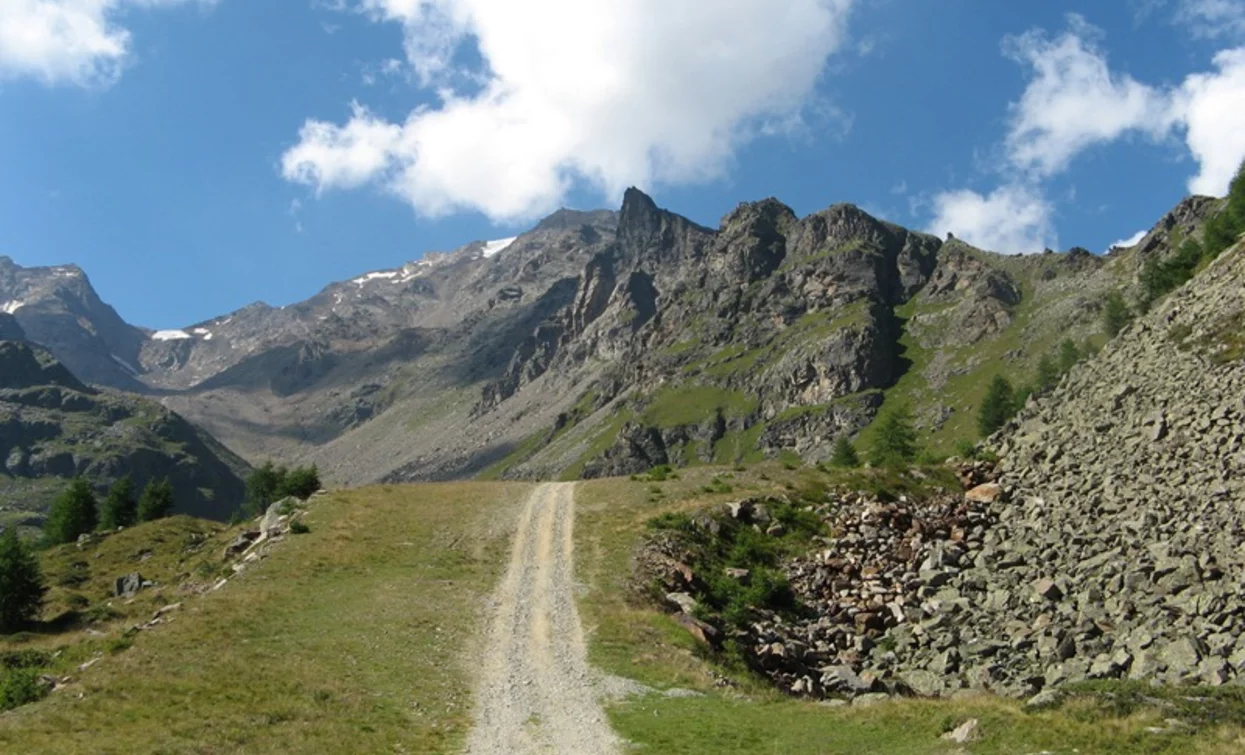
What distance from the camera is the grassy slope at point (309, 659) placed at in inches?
902

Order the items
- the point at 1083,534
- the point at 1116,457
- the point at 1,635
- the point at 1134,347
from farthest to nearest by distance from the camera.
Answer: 1. the point at 1134,347
2. the point at 1,635
3. the point at 1116,457
4. the point at 1083,534

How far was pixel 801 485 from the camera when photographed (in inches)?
2186

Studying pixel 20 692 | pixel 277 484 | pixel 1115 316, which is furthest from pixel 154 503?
pixel 1115 316

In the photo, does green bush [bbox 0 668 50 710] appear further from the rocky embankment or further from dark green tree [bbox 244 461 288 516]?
dark green tree [bbox 244 461 288 516]

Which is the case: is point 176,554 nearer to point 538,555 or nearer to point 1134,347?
point 538,555

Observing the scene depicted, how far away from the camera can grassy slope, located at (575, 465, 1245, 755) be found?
59.8ft

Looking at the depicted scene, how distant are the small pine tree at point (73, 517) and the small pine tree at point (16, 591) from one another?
44373mm

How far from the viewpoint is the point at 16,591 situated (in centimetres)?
5325

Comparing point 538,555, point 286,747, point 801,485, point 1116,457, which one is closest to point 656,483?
point 801,485

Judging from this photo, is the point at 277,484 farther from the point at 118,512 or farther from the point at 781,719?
the point at 781,719

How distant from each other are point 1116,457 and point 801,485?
18593 mm

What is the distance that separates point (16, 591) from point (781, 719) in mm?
53182

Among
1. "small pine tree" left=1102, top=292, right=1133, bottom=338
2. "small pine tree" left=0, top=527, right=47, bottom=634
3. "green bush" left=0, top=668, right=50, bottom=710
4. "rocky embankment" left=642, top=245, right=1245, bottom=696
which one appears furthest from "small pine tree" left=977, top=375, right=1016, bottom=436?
"green bush" left=0, top=668, right=50, bottom=710

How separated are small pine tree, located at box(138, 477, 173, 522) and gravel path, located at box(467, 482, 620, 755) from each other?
6778 centimetres
